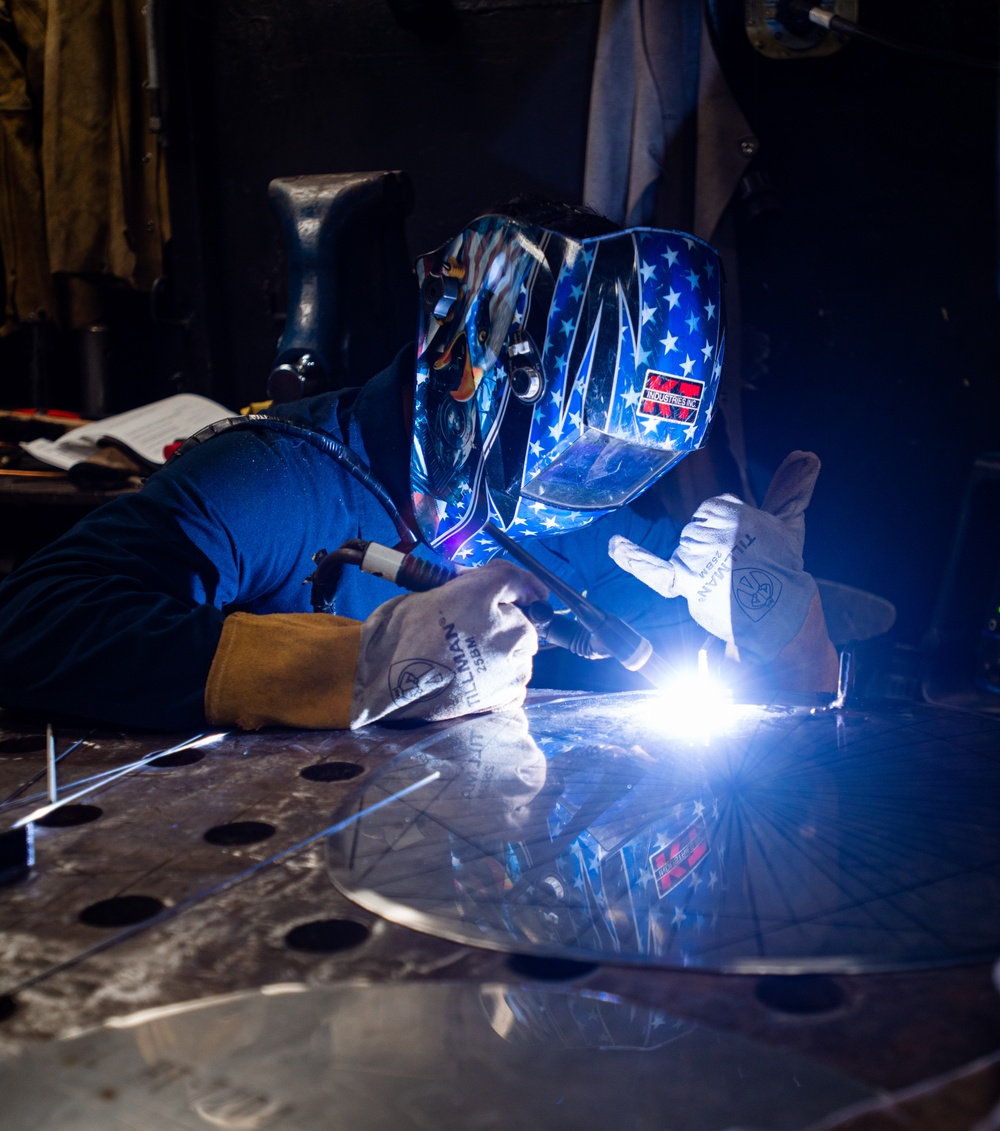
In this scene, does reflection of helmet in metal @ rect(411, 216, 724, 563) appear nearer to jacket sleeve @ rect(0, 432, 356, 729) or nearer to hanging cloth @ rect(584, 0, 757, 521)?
jacket sleeve @ rect(0, 432, 356, 729)

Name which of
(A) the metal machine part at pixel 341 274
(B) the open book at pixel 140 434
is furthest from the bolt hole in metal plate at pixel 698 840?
(B) the open book at pixel 140 434

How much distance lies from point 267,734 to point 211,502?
48 cm

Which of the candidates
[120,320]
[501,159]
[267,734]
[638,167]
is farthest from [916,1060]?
[120,320]

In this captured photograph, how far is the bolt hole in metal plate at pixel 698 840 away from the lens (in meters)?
0.76

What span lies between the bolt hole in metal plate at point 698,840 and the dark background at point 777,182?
1.63 m

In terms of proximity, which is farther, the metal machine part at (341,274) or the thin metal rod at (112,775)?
the metal machine part at (341,274)

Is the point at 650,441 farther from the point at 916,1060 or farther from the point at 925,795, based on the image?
the point at 916,1060

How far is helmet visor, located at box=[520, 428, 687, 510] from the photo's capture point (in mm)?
1596

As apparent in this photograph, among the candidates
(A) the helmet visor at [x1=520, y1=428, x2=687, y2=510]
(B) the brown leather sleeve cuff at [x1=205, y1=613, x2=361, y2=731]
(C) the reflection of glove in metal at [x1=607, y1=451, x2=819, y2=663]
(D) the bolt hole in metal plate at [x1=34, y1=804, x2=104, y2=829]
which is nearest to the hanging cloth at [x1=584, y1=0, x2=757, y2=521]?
(C) the reflection of glove in metal at [x1=607, y1=451, x2=819, y2=663]

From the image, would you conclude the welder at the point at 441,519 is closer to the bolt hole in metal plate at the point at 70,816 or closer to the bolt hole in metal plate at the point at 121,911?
the bolt hole in metal plate at the point at 70,816

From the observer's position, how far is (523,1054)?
2.00 feet

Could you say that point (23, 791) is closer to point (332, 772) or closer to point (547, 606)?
point (332, 772)

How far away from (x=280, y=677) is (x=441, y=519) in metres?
0.53

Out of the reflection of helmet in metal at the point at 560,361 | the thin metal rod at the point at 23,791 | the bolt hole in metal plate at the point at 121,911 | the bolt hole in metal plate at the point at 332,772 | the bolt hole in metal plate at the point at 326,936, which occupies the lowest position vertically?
the bolt hole in metal plate at the point at 332,772
